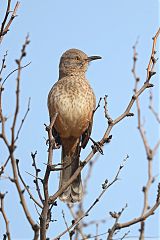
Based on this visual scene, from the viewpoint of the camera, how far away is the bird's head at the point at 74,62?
623cm

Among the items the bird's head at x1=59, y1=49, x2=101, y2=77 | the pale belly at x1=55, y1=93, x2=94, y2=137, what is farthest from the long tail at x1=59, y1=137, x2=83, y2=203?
the bird's head at x1=59, y1=49, x2=101, y2=77

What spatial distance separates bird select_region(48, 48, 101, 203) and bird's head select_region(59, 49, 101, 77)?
118mm

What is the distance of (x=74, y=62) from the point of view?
636 cm

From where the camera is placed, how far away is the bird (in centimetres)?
537

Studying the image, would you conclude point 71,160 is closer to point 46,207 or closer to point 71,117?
point 71,117

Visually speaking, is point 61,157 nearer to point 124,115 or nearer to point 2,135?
point 124,115

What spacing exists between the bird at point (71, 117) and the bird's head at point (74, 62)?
0.39 feet

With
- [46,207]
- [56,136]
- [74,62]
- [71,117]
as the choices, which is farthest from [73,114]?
[46,207]

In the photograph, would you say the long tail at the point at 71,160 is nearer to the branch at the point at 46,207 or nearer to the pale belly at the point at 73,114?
the pale belly at the point at 73,114

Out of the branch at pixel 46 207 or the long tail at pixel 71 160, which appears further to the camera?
the long tail at pixel 71 160

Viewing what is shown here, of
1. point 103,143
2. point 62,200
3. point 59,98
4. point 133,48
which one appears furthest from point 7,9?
point 62,200

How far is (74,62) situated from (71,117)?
121 cm

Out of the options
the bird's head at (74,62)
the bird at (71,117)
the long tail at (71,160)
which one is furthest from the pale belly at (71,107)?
the bird's head at (74,62)

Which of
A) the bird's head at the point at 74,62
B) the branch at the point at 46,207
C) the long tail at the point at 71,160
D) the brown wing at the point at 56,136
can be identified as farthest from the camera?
the bird's head at the point at 74,62
